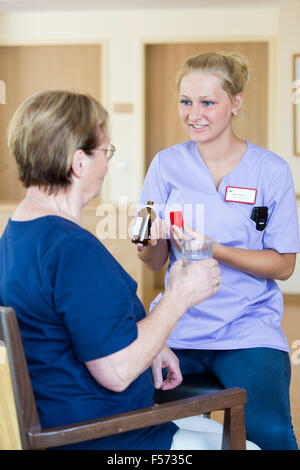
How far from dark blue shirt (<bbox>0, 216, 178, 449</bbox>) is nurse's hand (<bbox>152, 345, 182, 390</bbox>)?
36 cm

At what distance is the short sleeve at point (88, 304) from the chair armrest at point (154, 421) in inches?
5.0

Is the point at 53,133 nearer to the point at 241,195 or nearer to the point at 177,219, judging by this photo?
the point at 177,219

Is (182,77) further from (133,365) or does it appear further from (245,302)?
(133,365)

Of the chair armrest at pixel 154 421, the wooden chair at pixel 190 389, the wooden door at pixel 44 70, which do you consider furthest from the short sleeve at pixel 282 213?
the wooden door at pixel 44 70

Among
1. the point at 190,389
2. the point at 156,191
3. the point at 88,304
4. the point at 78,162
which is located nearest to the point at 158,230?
the point at 156,191

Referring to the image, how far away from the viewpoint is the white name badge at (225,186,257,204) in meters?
1.71

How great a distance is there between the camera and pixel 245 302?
1.69 meters

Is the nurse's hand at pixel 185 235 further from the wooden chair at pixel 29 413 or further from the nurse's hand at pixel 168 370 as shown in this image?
the wooden chair at pixel 29 413

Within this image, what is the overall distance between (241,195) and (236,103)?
0.29 m

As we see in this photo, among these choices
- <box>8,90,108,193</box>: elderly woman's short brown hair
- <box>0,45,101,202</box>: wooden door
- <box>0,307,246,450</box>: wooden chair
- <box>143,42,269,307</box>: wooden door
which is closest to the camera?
<box>0,307,246,450</box>: wooden chair

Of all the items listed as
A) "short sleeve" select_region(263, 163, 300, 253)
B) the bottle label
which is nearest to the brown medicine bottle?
the bottle label

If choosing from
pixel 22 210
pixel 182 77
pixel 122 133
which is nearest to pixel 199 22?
pixel 122 133

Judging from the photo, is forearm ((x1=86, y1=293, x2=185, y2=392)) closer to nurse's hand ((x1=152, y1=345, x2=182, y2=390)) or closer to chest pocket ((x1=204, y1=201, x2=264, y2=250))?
nurse's hand ((x1=152, y1=345, x2=182, y2=390))

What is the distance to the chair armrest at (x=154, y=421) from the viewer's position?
1005mm
